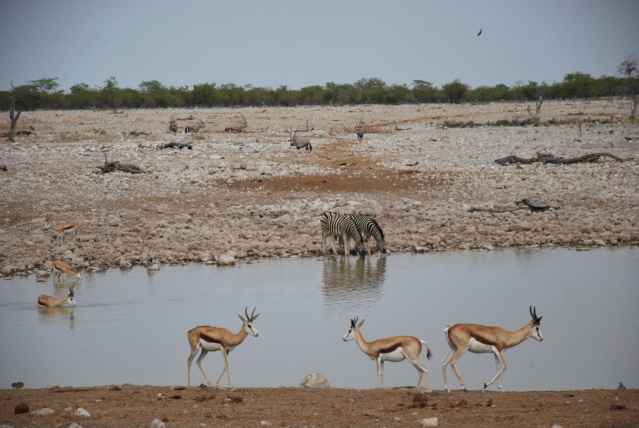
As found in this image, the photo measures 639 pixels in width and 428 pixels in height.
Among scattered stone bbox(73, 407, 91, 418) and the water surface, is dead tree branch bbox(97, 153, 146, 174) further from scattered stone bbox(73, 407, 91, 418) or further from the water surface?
scattered stone bbox(73, 407, 91, 418)

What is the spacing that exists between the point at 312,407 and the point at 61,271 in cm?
881

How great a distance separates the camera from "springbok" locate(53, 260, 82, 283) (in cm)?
1412

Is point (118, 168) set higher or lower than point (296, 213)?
higher

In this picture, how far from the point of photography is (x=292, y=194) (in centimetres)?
2136

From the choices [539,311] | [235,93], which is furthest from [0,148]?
[235,93]

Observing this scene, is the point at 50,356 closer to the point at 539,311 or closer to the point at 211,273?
the point at 211,273

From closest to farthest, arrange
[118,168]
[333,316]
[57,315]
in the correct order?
[333,316] → [57,315] → [118,168]

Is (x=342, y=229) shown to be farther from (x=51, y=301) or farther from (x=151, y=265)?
(x=51, y=301)

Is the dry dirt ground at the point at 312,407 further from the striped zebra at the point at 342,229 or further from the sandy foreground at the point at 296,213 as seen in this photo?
the striped zebra at the point at 342,229

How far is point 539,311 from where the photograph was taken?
11.8 metres

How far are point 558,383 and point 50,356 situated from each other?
6737mm

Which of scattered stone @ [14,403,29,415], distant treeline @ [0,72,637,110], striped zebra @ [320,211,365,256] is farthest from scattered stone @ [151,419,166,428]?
distant treeline @ [0,72,637,110]

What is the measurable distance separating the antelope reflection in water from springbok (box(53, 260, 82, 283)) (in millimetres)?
5046

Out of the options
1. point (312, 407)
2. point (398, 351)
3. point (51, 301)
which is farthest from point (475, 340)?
point (51, 301)
